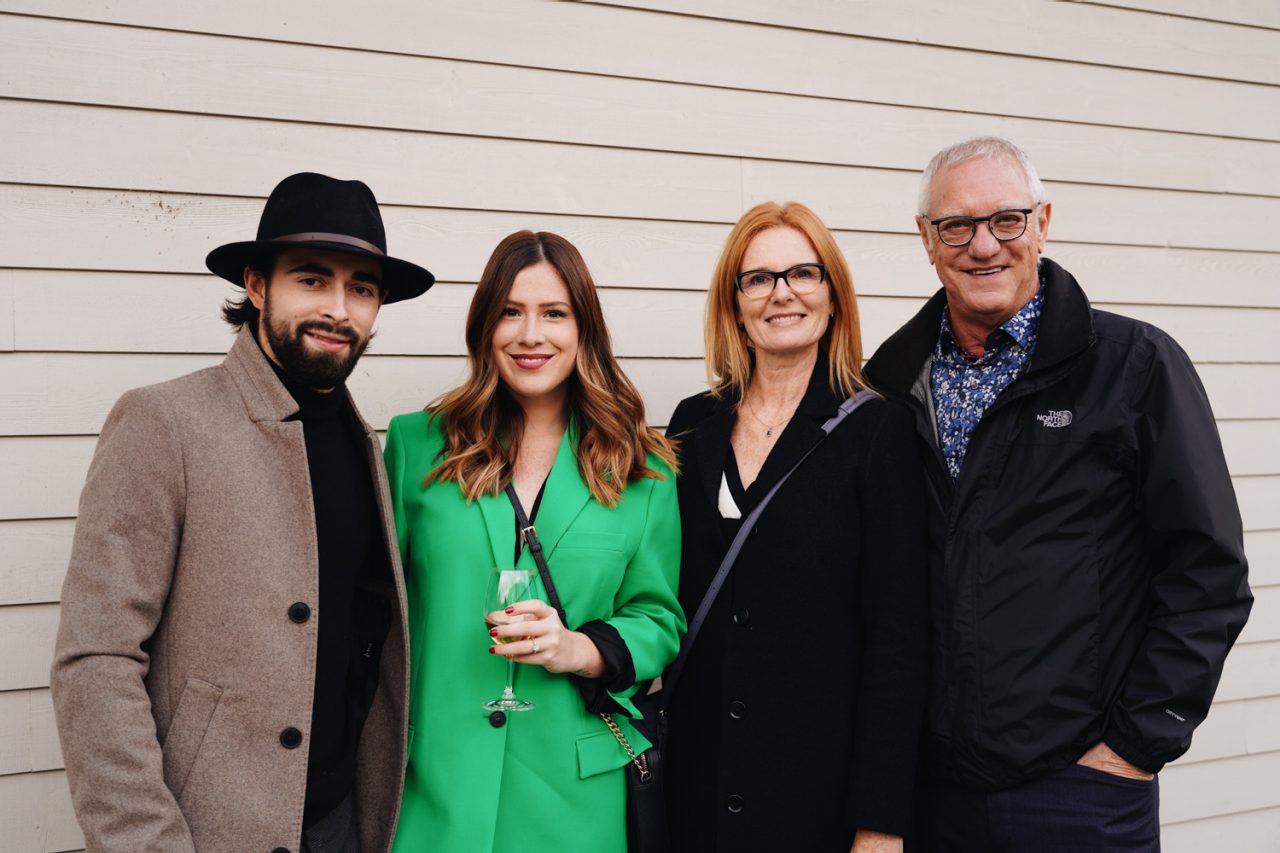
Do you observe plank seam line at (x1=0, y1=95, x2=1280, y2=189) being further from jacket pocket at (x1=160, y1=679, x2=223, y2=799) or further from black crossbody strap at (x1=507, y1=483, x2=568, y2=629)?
jacket pocket at (x1=160, y1=679, x2=223, y2=799)

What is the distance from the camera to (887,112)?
3.57m

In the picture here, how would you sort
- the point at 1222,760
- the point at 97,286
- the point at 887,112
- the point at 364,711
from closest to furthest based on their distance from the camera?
the point at 364,711
the point at 97,286
the point at 887,112
the point at 1222,760

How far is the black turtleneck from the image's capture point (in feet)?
6.72

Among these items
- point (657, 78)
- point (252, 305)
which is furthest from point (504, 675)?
point (657, 78)

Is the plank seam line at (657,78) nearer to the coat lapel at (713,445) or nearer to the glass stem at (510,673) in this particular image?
the coat lapel at (713,445)

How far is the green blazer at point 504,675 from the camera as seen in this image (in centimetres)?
227

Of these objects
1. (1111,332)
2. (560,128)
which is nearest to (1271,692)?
(1111,332)

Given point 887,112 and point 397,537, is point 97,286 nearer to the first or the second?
point 397,537

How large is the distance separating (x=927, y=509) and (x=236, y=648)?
166cm

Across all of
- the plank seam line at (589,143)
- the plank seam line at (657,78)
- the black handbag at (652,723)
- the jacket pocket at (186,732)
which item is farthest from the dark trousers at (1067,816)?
the plank seam line at (657,78)

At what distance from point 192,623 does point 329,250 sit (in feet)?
2.71

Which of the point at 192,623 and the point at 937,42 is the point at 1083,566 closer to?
the point at 192,623

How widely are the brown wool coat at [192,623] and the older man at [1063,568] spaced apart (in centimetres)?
153

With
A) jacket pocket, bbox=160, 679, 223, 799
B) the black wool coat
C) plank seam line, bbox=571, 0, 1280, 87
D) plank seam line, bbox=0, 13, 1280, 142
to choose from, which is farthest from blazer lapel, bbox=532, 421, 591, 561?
plank seam line, bbox=571, 0, 1280, 87
